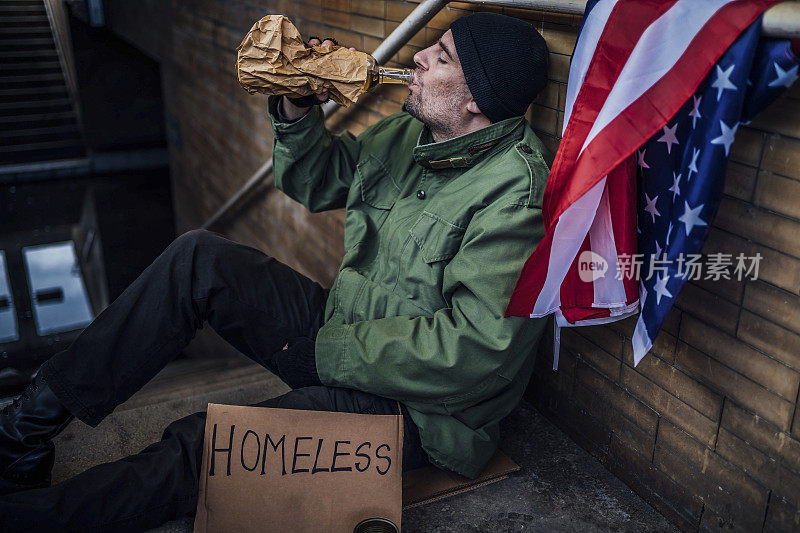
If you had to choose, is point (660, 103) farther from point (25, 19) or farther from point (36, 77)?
point (25, 19)

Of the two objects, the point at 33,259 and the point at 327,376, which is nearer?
the point at 327,376

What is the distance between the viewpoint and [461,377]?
5.98 feet

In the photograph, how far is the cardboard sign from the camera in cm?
178

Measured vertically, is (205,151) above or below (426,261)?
below

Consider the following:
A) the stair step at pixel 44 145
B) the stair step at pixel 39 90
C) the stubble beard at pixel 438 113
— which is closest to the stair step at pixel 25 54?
the stair step at pixel 39 90

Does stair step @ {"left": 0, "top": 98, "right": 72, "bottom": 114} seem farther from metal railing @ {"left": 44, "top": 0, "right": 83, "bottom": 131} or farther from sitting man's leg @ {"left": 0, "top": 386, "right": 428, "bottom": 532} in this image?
sitting man's leg @ {"left": 0, "top": 386, "right": 428, "bottom": 532}

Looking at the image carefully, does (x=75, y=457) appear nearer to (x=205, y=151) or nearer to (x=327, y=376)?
(x=327, y=376)

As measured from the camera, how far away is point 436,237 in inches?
77.4

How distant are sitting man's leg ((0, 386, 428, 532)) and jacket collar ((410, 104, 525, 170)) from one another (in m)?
0.71

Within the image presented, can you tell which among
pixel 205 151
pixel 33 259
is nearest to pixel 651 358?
pixel 205 151

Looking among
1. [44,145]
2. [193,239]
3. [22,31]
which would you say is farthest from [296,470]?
[22,31]

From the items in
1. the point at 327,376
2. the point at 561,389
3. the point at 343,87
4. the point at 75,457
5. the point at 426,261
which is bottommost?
the point at 75,457

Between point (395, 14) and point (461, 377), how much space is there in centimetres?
161

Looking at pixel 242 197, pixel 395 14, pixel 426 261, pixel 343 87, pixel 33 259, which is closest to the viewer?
pixel 426 261
